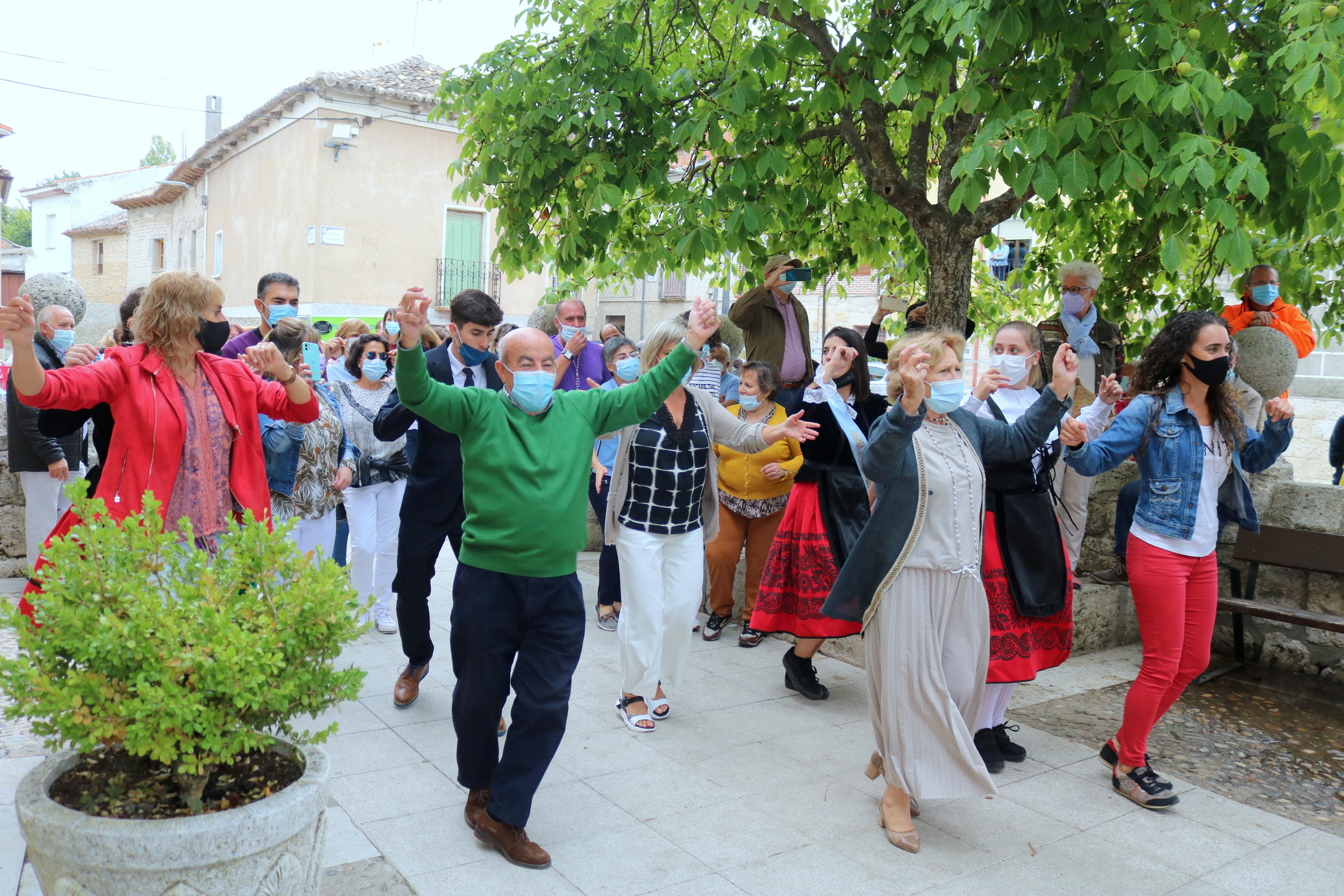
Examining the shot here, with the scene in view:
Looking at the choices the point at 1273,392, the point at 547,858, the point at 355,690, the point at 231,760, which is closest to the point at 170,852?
the point at 231,760

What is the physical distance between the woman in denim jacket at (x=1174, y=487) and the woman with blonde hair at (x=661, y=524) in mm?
1695

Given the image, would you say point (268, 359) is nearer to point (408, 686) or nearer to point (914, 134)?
point (408, 686)

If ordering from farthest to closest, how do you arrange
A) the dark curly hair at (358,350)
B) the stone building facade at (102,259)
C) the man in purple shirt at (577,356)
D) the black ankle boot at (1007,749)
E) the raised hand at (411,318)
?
the stone building facade at (102,259) < the man in purple shirt at (577,356) < the dark curly hair at (358,350) < the black ankle boot at (1007,749) < the raised hand at (411,318)

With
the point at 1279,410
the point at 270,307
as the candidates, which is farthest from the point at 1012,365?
the point at 270,307

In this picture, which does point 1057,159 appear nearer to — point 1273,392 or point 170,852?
point 1273,392

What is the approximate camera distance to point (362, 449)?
632 cm

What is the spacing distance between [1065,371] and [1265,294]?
358 centimetres

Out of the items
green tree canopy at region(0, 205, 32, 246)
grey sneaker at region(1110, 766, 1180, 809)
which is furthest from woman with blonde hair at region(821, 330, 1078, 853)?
green tree canopy at region(0, 205, 32, 246)

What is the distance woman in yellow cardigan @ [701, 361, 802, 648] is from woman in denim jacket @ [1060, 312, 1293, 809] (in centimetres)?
231

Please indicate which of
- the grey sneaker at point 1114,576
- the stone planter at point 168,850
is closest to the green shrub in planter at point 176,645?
the stone planter at point 168,850

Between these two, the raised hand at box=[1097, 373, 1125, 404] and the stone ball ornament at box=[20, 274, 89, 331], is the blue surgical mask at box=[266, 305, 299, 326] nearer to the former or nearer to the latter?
the stone ball ornament at box=[20, 274, 89, 331]

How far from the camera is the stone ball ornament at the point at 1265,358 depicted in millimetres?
6359

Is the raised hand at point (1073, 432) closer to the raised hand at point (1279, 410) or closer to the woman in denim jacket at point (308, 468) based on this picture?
the raised hand at point (1279, 410)

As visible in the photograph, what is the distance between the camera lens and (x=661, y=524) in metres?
5.00
